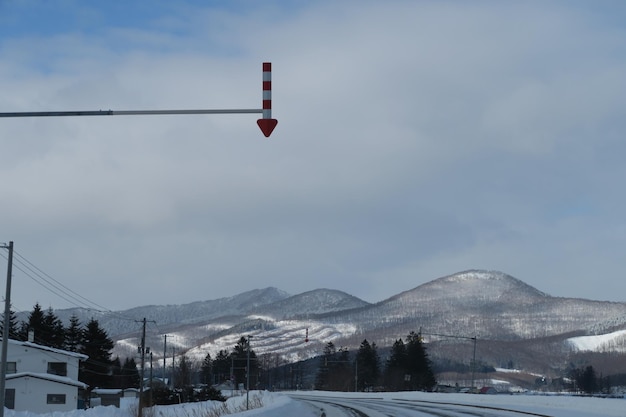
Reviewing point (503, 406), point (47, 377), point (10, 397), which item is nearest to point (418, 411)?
point (503, 406)

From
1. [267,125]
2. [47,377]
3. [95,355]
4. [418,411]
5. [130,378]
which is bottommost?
[418,411]

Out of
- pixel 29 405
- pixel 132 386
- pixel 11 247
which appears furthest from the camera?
pixel 132 386

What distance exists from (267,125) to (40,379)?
69.0 metres

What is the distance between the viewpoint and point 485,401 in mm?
68875

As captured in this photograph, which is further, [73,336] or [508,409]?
[73,336]

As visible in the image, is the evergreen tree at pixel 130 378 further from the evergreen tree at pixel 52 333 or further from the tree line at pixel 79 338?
the evergreen tree at pixel 52 333

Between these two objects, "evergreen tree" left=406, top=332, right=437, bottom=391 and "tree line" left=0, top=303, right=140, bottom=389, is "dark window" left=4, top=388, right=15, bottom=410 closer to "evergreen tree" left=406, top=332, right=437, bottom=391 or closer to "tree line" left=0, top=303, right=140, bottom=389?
"tree line" left=0, top=303, right=140, bottom=389

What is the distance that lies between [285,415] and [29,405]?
44564mm

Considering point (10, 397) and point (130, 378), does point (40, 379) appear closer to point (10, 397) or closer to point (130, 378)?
point (10, 397)

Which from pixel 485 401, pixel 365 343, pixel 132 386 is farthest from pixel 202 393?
pixel 365 343

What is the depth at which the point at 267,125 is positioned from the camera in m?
19.2

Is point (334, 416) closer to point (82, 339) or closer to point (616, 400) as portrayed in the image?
point (616, 400)

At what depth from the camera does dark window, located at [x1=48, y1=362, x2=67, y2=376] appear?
285 ft

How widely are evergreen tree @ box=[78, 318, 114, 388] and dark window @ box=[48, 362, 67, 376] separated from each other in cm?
2592
